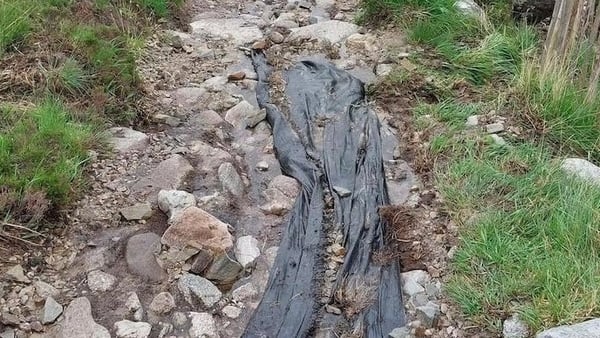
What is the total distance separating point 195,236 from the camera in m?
3.01

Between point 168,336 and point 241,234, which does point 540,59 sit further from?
point 168,336

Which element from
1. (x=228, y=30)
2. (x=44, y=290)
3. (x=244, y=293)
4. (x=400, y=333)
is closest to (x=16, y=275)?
(x=44, y=290)

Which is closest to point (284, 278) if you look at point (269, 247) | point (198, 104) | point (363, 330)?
point (269, 247)

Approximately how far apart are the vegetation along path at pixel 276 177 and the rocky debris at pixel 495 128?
0.04ft

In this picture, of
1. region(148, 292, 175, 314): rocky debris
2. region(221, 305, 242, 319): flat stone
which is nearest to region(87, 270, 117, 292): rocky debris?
region(148, 292, 175, 314): rocky debris

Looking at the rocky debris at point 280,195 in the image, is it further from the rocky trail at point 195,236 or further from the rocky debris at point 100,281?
the rocky debris at point 100,281

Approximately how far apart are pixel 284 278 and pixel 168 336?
2.00ft

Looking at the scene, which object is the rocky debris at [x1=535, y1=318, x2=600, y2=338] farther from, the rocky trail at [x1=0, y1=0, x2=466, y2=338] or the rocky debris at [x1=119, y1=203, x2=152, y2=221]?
the rocky debris at [x1=119, y1=203, x2=152, y2=221]

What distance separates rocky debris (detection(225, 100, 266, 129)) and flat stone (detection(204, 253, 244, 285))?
1373 millimetres

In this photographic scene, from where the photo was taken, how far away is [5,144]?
3.10 meters

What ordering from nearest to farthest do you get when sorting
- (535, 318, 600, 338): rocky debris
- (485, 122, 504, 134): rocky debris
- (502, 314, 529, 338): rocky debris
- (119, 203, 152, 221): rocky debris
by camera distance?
(535, 318, 600, 338): rocky debris
(502, 314, 529, 338): rocky debris
(119, 203, 152, 221): rocky debris
(485, 122, 504, 134): rocky debris

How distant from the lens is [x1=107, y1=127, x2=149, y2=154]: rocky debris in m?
3.66

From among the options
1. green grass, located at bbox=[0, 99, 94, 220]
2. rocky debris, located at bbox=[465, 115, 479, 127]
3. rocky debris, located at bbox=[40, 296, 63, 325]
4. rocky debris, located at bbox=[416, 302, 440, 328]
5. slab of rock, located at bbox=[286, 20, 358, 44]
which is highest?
green grass, located at bbox=[0, 99, 94, 220]

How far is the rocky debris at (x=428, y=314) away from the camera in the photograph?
2707mm
